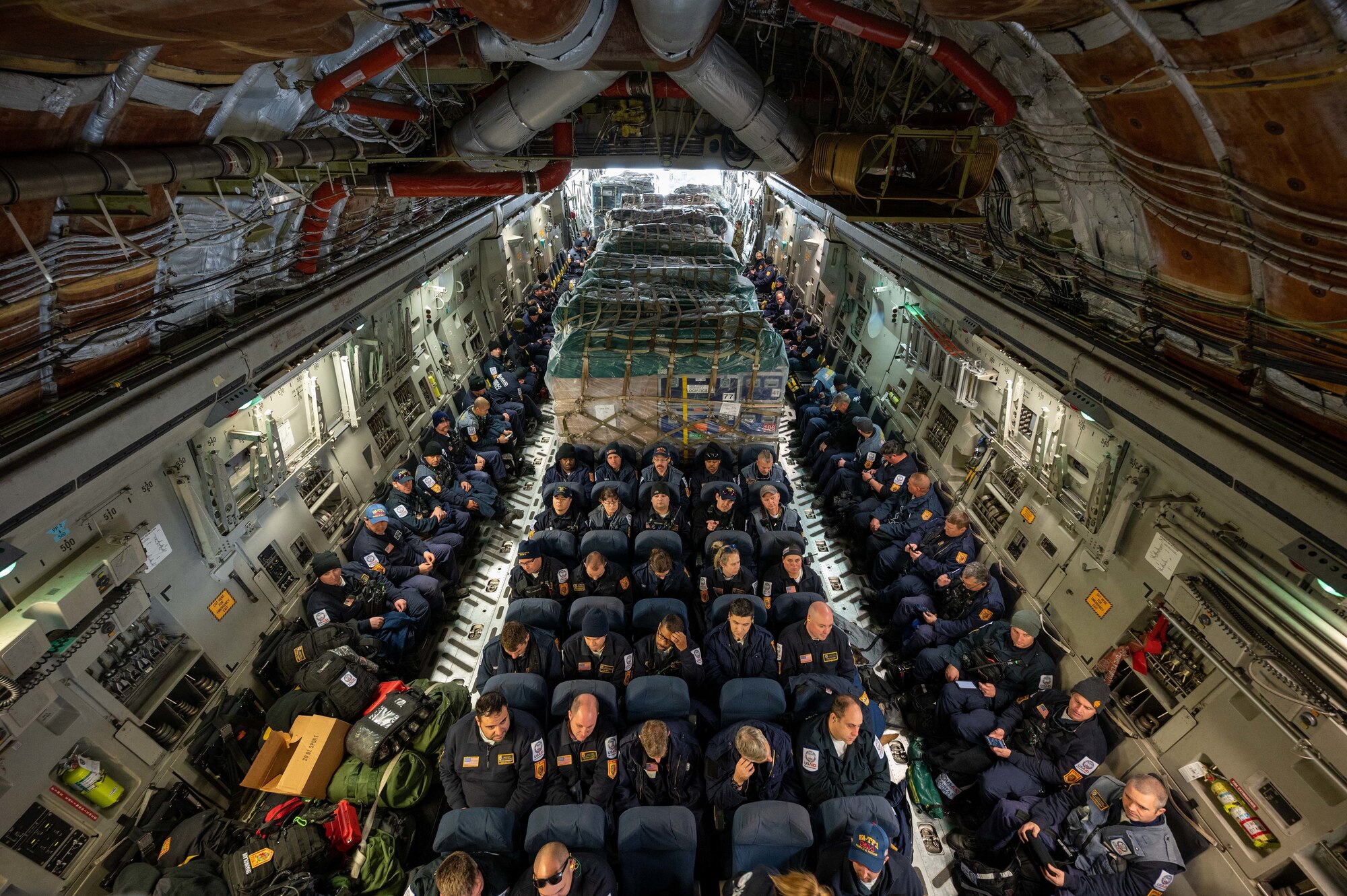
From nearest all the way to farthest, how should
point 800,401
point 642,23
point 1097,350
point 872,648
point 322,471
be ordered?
point 642,23 < point 1097,350 < point 872,648 < point 322,471 < point 800,401

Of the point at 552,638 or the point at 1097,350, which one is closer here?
the point at 1097,350

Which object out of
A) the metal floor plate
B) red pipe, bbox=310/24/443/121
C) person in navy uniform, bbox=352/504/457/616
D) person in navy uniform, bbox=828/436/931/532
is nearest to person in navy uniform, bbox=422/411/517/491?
the metal floor plate

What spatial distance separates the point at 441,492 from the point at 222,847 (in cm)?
416

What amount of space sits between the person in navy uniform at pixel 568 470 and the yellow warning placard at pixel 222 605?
10.4ft

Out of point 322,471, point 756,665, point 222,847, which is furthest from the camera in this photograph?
point 322,471

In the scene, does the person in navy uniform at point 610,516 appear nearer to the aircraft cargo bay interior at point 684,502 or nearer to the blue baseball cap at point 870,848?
the aircraft cargo bay interior at point 684,502

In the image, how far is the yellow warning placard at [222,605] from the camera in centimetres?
457

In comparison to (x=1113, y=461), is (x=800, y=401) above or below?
below

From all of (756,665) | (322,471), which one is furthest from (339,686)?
(756,665)

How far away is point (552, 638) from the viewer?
4742mm

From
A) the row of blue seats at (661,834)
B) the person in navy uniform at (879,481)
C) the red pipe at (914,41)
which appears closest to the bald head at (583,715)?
the row of blue seats at (661,834)

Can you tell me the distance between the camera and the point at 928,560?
6.00 m

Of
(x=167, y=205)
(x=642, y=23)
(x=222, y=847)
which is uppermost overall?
(x=642, y=23)

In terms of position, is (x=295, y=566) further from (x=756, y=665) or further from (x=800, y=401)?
(x=800, y=401)
